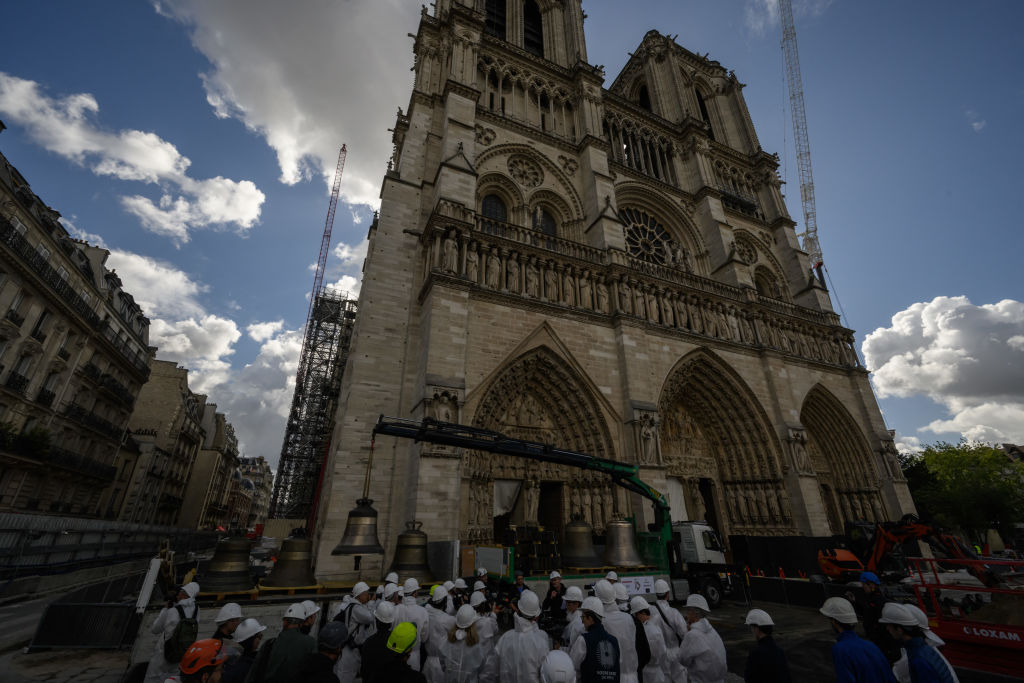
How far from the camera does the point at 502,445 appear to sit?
327 inches

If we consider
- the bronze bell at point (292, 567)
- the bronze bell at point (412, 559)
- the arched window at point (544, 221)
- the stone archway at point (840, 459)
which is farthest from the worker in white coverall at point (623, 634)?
the stone archway at point (840, 459)

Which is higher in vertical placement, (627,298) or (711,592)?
(627,298)

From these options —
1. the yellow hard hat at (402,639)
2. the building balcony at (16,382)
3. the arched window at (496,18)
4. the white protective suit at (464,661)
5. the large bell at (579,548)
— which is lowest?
the white protective suit at (464,661)

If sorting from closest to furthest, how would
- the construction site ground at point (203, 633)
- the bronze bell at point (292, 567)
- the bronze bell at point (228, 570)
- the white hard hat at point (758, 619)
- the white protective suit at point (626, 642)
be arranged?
the white hard hat at point (758, 619) → the white protective suit at point (626, 642) → the construction site ground at point (203, 633) → the bronze bell at point (228, 570) → the bronze bell at point (292, 567)

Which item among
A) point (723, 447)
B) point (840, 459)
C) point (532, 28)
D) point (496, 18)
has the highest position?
point (532, 28)

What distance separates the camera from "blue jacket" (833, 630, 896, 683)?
2904 mm

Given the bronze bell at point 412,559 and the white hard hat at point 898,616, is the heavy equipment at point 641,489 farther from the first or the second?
the white hard hat at point 898,616

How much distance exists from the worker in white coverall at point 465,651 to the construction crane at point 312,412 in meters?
24.5

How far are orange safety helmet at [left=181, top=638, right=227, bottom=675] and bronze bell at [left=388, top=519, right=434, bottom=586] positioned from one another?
4.94 metres

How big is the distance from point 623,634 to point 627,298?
13.2m

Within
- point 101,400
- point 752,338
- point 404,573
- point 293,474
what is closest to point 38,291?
point 101,400

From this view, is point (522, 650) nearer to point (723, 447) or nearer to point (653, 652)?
point (653, 652)

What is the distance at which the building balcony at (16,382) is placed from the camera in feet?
53.2

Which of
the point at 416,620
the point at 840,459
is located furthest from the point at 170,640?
the point at 840,459
